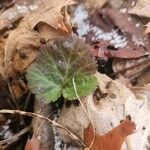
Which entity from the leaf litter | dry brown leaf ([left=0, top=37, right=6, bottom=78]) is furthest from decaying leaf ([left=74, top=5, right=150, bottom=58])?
dry brown leaf ([left=0, top=37, right=6, bottom=78])

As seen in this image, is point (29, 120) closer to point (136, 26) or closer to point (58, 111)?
point (58, 111)

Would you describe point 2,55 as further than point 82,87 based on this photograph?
Yes

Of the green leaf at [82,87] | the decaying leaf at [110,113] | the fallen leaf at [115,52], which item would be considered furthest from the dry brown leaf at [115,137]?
the fallen leaf at [115,52]

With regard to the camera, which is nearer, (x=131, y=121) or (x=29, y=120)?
(x=131, y=121)

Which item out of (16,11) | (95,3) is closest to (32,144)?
(16,11)

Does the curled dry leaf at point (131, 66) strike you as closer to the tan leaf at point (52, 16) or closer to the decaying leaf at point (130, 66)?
the decaying leaf at point (130, 66)

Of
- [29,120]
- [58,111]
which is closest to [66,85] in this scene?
[58,111]

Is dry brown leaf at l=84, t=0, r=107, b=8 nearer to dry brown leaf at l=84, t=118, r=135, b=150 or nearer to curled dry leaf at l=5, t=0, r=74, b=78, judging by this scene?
curled dry leaf at l=5, t=0, r=74, b=78

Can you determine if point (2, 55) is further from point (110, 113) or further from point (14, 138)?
point (110, 113)
